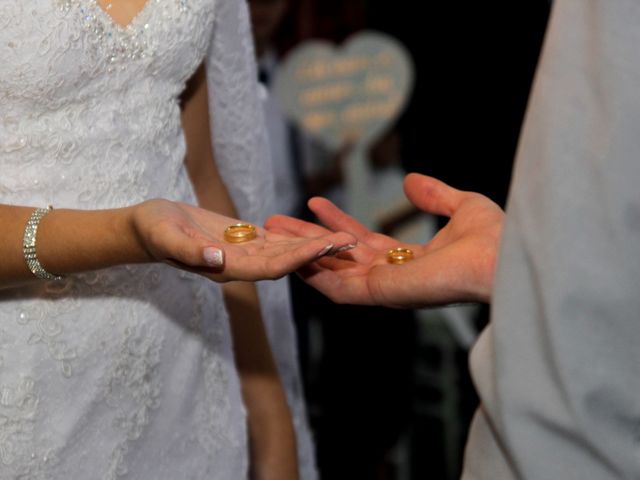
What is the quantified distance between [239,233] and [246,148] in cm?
52

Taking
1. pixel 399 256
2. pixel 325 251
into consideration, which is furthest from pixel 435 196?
pixel 325 251

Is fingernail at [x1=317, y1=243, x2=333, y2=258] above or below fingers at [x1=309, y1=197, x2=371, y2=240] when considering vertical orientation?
above

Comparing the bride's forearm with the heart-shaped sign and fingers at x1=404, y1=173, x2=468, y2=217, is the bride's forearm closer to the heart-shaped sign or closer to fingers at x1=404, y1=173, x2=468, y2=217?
fingers at x1=404, y1=173, x2=468, y2=217

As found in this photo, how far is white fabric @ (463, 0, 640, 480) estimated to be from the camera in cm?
74

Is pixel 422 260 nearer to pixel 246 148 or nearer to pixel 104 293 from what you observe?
pixel 104 293

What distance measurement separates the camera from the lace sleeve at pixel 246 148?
4.91 ft

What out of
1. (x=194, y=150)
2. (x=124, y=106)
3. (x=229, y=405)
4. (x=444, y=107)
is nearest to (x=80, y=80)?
(x=124, y=106)

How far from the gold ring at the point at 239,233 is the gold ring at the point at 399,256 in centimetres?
16

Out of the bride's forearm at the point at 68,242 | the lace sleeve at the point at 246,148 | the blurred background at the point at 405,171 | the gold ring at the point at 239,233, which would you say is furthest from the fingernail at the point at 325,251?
the blurred background at the point at 405,171

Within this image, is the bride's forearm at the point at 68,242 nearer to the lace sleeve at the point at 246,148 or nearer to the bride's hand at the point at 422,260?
the bride's hand at the point at 422,260

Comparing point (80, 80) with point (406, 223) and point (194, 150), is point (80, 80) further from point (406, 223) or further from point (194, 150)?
point (406, 223)

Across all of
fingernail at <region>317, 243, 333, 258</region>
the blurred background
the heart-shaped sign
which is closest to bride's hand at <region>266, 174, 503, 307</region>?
fingernail at <region>317, 243, 333, 258</region>

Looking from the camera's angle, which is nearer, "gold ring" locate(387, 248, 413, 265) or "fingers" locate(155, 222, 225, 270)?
"fingers" locate(155, 222, 225, 270)

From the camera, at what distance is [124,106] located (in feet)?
4.19
